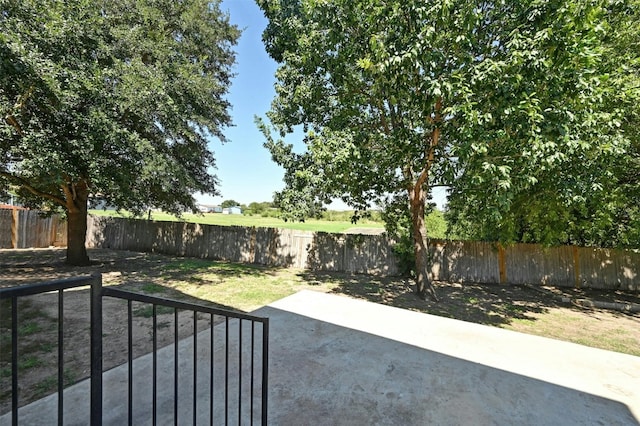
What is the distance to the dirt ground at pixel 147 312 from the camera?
9.73 ft

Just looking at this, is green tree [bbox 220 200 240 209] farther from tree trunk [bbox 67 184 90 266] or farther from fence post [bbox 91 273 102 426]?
fence post [bbox 91 273 102 426]

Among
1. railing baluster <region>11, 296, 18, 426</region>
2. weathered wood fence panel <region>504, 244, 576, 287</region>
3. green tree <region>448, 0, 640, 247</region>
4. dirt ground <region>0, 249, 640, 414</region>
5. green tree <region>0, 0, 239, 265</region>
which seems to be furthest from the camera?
weathered wood fence panel <region>504, 244, 576, 287</region>

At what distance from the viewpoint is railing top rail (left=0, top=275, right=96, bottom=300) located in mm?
771

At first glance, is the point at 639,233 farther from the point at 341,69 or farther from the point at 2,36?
the point at 2,36

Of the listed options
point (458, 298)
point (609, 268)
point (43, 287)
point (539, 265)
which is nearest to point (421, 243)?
point (458, 298)

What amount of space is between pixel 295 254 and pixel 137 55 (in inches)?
274

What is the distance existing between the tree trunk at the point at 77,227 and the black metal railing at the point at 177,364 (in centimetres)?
662

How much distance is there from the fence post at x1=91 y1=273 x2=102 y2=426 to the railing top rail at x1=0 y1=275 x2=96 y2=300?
4 cm

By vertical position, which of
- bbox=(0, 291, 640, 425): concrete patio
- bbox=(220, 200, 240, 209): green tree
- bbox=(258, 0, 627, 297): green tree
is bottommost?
bbox=(0, 291, 640, 425): concrete patio

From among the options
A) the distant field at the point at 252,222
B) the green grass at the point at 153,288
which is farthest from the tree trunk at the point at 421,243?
the green grass at the point at 153,288

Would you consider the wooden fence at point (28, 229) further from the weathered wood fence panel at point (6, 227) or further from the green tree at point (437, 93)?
the green tree at point (437, 93)

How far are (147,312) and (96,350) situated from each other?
4.09m

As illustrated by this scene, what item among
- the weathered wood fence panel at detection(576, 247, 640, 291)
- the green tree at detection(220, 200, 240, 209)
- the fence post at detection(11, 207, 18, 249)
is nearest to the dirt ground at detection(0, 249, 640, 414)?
the weathered wood fence panel at detection(576, 247, 640, 291)

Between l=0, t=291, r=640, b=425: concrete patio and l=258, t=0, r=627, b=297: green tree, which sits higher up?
l=258, t=0, r=627, b=297: green tree
